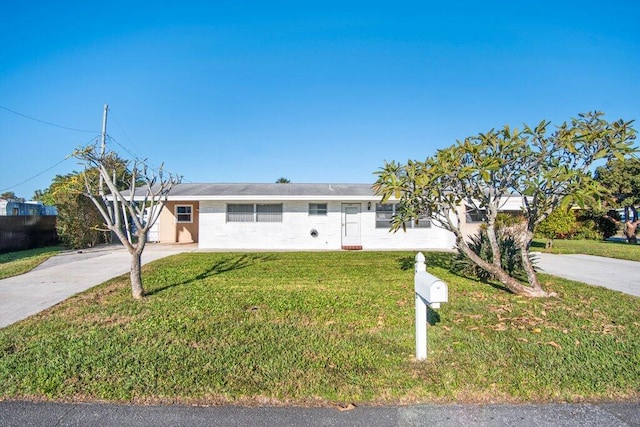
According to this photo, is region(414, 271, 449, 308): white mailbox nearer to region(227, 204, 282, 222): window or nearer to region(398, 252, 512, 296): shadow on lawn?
region(398, 252, 512, 296): shadow on lawn

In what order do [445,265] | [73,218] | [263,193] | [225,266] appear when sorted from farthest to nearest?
[263,193]
[73,218]
[445,265]
[225,266]

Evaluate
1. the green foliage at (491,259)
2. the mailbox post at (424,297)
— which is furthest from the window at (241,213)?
the mailbox post at (424,297)

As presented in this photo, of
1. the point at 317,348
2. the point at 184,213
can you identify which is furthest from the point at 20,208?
the point at 317,348

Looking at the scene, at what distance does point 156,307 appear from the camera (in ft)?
18.0

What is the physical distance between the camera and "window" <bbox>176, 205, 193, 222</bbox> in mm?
17656

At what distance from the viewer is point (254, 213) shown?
14984 millimetres

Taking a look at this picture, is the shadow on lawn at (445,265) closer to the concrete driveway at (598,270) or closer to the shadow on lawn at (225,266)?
the concrete driveway at (598,270)

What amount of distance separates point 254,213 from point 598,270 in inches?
471

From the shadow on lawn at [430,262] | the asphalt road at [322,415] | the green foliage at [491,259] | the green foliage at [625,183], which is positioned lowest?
the asphalt road at [322,415]

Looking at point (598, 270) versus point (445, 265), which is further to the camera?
point (445, 265)

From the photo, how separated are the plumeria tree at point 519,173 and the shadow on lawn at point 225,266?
4.61m

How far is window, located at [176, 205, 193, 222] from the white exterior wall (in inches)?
127

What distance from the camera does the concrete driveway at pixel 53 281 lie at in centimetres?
561

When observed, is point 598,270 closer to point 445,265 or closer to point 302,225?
point 445,265
